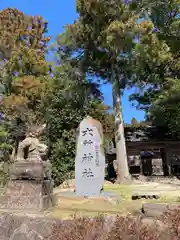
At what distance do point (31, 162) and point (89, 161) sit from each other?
104 inches

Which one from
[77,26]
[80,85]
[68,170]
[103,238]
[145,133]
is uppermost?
[77,26]

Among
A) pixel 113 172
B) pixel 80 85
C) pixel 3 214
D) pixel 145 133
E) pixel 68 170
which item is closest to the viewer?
pixel 3 214

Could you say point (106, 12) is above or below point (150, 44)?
above

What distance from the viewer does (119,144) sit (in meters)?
11.8

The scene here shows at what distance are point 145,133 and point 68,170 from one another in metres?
7.86

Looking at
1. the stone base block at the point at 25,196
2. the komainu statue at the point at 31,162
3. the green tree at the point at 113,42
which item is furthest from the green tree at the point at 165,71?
the stone base block at the point at 25,196

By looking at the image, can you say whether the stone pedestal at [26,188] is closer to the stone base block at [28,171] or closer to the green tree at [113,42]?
the stone base block at [28,171]

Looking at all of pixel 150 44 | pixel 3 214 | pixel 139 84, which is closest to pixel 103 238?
pixel 3 214

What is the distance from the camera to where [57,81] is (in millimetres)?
13141

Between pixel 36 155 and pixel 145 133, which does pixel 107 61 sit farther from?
pixel 36 155

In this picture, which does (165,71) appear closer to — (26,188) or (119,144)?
(119,144)

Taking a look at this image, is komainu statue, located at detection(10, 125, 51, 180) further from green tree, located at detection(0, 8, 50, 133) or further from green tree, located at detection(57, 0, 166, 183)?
green tree, located at detection(0, 8, 50, 133)

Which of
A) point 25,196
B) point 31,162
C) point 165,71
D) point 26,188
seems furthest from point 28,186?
point 165,71

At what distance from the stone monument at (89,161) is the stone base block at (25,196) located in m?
2.30
